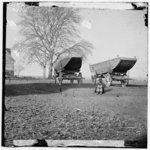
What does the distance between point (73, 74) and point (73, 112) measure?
2.01 feet

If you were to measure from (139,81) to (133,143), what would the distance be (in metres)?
0.94

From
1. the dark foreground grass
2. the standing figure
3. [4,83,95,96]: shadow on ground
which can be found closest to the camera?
the dark foreground grass

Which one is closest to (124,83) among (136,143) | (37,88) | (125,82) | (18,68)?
(125,82)

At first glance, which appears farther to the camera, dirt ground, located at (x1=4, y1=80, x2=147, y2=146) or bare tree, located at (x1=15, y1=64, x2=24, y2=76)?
bare tree, located at (x1=15, y1=64, x2=24, y2=76)

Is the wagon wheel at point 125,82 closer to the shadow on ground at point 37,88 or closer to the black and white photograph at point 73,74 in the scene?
the black and white photograph at point 73,74

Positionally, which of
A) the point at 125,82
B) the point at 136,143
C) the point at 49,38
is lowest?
the point at 136,143

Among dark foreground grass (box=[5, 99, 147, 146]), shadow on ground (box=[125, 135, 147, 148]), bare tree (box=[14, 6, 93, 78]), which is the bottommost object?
shadow on ground (box=[125, 135, 147, 148])

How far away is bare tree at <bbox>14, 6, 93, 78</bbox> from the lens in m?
3.97

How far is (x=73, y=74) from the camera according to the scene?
4090 millimetres

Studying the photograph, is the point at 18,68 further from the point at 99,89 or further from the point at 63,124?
the point at 99,89

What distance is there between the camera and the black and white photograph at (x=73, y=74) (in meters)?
3.78

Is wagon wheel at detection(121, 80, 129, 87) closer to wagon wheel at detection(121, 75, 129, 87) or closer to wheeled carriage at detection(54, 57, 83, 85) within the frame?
wagon wheel at detection(121, 75, 129, 87)

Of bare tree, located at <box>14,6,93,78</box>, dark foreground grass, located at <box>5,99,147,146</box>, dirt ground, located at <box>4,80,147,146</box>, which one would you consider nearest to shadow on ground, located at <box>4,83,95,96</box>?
dirt ground, located at <box>4,80,147,146</box>

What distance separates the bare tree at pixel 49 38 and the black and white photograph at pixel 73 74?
15 millimetres
